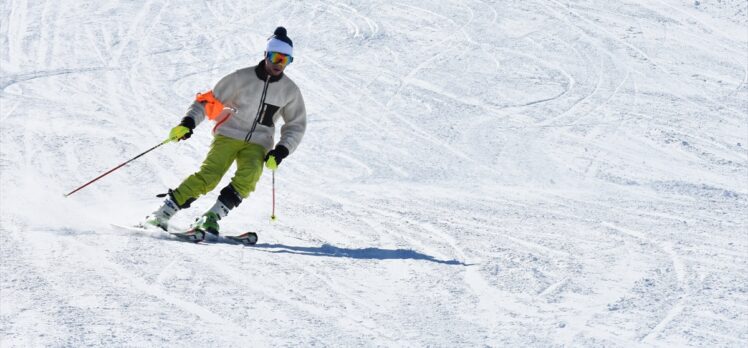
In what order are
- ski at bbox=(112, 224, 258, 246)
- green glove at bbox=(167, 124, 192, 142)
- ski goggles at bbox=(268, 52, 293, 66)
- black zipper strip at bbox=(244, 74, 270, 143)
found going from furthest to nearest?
black zipper strip at bbox=(244, 74, 270, 143) → ski goggles at bbox=(268, 52, 293, 66) → green glove at bbox=(167, 124, 192, 142) → ski at bbox=(112, 224, 258, 246)

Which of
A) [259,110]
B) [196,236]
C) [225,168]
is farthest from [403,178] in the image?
[196,236]

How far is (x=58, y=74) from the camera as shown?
469 inches

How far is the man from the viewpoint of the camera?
6.55m

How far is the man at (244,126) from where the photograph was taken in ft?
21.5

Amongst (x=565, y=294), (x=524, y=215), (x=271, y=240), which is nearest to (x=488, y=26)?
(x=524, y=215)

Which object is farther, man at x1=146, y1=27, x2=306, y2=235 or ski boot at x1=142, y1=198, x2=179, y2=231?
man at x1=146, y1=27, x2=306, y2=235

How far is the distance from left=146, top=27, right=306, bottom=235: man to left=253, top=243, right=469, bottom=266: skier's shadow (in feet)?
1.95

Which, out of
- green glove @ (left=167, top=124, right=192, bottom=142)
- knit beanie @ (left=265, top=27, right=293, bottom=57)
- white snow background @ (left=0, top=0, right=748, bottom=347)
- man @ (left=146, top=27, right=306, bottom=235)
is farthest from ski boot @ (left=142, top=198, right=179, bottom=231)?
knit beanie @ (left=265, top=27, right=293, bottom=57)

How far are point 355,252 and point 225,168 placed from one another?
47.3 inches

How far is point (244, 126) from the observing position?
22.3ft

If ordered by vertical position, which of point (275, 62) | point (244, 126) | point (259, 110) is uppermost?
point (275, 62)

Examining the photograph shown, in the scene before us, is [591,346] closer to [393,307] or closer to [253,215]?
[393,307]

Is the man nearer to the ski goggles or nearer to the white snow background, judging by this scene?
the ski goggles

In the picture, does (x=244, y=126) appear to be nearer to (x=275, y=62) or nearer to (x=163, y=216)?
(x=275, y=62)
